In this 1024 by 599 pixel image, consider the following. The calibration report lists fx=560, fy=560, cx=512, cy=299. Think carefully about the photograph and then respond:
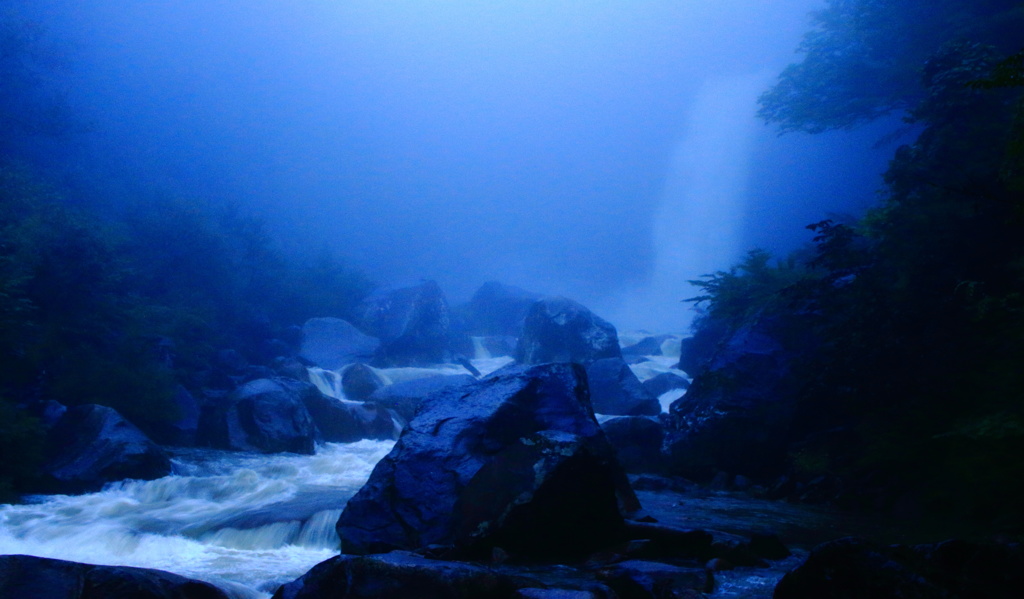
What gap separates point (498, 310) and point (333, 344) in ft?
52.7

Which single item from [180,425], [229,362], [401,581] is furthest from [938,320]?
[229,362]

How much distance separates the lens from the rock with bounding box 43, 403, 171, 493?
382 inches

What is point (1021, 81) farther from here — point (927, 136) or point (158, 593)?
point (927, 136)

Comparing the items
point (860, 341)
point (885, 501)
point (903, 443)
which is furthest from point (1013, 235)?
point (885, 501)

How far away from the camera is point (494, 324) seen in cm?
4056

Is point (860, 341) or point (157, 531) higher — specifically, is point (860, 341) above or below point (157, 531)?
above

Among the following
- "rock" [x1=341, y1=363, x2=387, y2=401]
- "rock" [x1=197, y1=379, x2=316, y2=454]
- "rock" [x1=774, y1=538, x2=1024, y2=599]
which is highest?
"rock" [x1=341, y1=363, x2=387, y2=401]

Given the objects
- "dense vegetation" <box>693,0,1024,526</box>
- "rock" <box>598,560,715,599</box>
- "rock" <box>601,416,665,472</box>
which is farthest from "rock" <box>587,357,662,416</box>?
"rock" <box>598,560,715,599</box>

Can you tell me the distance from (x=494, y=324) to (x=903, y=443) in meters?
33.5

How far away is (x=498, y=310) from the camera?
40812mm

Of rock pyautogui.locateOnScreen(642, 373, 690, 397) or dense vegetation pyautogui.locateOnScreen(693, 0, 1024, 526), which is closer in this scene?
dense vegetation pyautogui.locateOnScreen(693, 0, 1024, 526)

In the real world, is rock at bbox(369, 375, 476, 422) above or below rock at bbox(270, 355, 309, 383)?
below

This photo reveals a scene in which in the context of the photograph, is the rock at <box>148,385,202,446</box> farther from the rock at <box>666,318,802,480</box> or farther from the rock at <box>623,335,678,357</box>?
the rock at <box>623,335,678,357</box>

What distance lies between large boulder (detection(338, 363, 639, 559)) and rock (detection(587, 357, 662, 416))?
12580 millimetres
